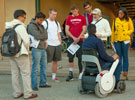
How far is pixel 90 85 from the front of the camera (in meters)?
6.41

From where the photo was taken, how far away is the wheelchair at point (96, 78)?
621 centimetres

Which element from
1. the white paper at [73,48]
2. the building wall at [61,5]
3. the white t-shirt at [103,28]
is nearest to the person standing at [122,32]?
the white t-shirt at [103,28]

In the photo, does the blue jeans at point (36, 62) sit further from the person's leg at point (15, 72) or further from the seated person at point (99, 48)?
the seated person at point (99, 48)

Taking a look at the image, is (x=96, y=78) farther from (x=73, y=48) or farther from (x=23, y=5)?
(x=23, y=5)

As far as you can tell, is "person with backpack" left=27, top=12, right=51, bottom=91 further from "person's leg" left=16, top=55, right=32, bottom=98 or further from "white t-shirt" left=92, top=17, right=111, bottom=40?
"white t-shirt" left=92, top=17, right=111, bottom=40

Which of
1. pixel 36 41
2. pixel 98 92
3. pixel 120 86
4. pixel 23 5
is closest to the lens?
pixel 98 92

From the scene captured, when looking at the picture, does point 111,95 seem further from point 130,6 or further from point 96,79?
point 130,6

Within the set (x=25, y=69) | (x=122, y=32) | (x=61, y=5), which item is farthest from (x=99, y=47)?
(x=61, y=5)

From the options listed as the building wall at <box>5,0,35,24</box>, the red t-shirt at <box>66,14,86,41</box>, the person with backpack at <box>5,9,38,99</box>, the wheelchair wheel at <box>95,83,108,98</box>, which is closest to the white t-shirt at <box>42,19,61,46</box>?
the red t-shirt at <box>66,14,86,41</box>

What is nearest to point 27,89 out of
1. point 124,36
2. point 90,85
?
point 90,85

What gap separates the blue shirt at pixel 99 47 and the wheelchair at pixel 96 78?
0.09 meters

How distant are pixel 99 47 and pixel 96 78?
663 mm

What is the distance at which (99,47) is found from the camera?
20.8 feet

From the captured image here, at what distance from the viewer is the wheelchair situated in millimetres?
6207
